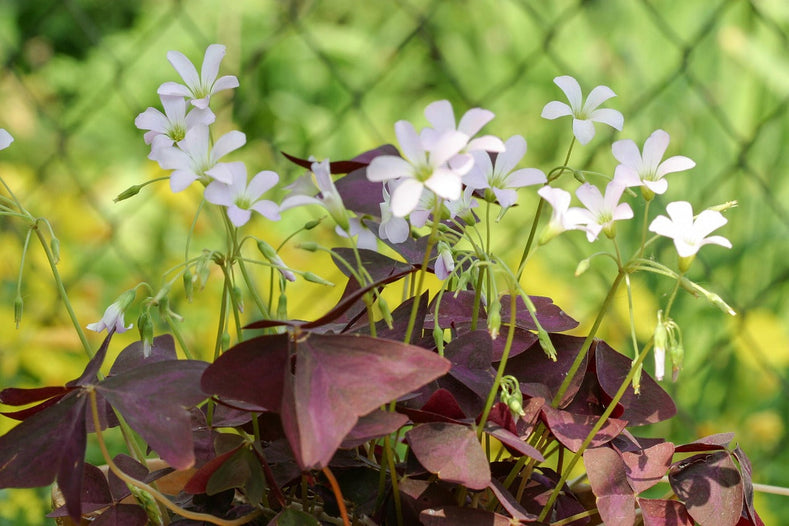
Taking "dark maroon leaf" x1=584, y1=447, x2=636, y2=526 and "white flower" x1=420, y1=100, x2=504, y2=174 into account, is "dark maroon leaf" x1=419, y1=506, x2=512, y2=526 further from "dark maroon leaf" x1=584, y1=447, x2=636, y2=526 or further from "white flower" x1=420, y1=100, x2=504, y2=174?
"white flower" x1=420, y1=100, x2=504, y2=174

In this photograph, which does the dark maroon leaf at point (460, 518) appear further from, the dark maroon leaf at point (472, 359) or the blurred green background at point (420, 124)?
the blurred green background at point (420, 124)

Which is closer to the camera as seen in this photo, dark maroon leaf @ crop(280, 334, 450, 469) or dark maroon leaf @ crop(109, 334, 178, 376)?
dark maroon leaf @ crop(280, 334, 450, 469)

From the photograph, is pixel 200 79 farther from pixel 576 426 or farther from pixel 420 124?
pixel 420 124

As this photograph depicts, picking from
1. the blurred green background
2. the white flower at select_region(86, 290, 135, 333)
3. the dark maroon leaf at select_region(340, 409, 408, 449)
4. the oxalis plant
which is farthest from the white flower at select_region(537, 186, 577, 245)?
the blurred green background

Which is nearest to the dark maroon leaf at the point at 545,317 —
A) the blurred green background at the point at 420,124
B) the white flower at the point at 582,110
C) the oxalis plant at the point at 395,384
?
the oxalis plant at the point at 395,384

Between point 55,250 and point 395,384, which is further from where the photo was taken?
point 55,250

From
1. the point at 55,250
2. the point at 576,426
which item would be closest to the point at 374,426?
the point at 576,426
